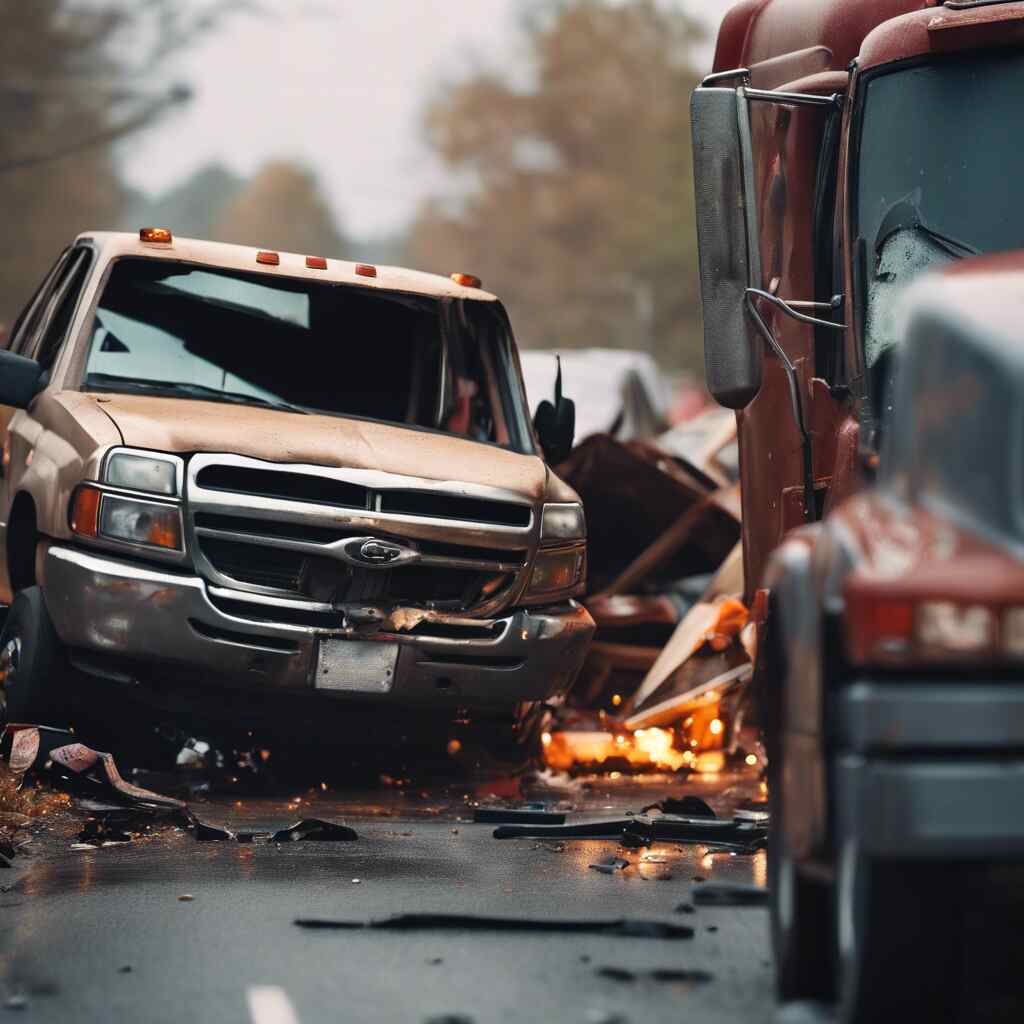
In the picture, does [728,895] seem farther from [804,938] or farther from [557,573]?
[557,573]

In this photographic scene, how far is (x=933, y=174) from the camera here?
26.7 ft

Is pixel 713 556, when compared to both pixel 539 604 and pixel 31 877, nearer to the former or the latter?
pixel 539 604

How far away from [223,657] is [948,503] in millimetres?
5257

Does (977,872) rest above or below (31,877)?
above

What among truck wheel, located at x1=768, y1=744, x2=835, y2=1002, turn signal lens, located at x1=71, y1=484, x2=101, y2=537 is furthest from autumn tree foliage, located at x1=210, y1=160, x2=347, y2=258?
truck wheel, located at x1=768, y1=744, x2=835, y2=1002

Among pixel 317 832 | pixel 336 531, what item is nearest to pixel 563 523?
pixel 336 531

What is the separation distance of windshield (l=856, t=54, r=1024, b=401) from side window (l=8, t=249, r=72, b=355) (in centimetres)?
441

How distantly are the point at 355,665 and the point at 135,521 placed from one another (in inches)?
42.0

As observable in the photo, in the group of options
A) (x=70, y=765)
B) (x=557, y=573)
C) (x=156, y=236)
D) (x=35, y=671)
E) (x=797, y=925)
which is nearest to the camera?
(x=797, y=925)

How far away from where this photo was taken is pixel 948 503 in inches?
179

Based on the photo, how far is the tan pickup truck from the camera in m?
9.37

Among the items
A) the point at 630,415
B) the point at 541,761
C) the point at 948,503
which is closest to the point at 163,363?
the point at 541,761

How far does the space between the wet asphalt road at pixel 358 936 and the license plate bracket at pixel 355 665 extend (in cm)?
63

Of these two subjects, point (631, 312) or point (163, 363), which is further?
point (631, 312)
